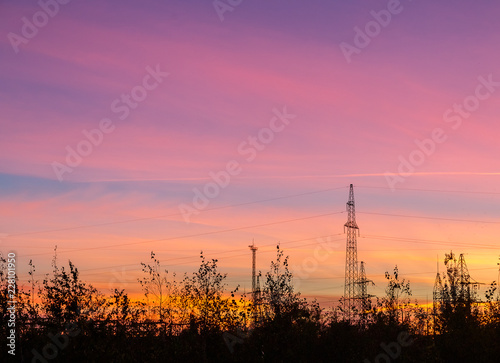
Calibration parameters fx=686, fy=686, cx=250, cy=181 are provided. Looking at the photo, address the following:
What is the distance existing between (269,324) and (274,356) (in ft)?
8.00

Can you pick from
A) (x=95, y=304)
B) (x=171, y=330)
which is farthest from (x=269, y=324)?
(x=95, y=304)

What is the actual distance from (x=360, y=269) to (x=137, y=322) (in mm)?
48556

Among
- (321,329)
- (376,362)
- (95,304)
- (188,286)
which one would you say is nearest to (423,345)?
(376,362)

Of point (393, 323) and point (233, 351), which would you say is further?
point (393, 323)

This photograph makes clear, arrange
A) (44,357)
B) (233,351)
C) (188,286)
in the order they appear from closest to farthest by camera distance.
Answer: (44,357) < (233,351) < (188,286)

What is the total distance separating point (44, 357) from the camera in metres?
43.9

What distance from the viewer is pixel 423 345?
197ft

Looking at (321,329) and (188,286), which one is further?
(321,329)

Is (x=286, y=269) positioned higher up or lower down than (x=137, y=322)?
higher up

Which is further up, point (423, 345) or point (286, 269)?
point (286, 269)

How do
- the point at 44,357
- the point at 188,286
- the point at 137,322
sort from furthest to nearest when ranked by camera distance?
the point at 188,286 → the point at 137,322 → the point at 44,357

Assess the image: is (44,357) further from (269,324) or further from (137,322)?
(269,324)

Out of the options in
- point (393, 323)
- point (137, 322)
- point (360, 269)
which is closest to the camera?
point (137, 322)

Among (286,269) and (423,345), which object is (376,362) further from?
(286,269)
